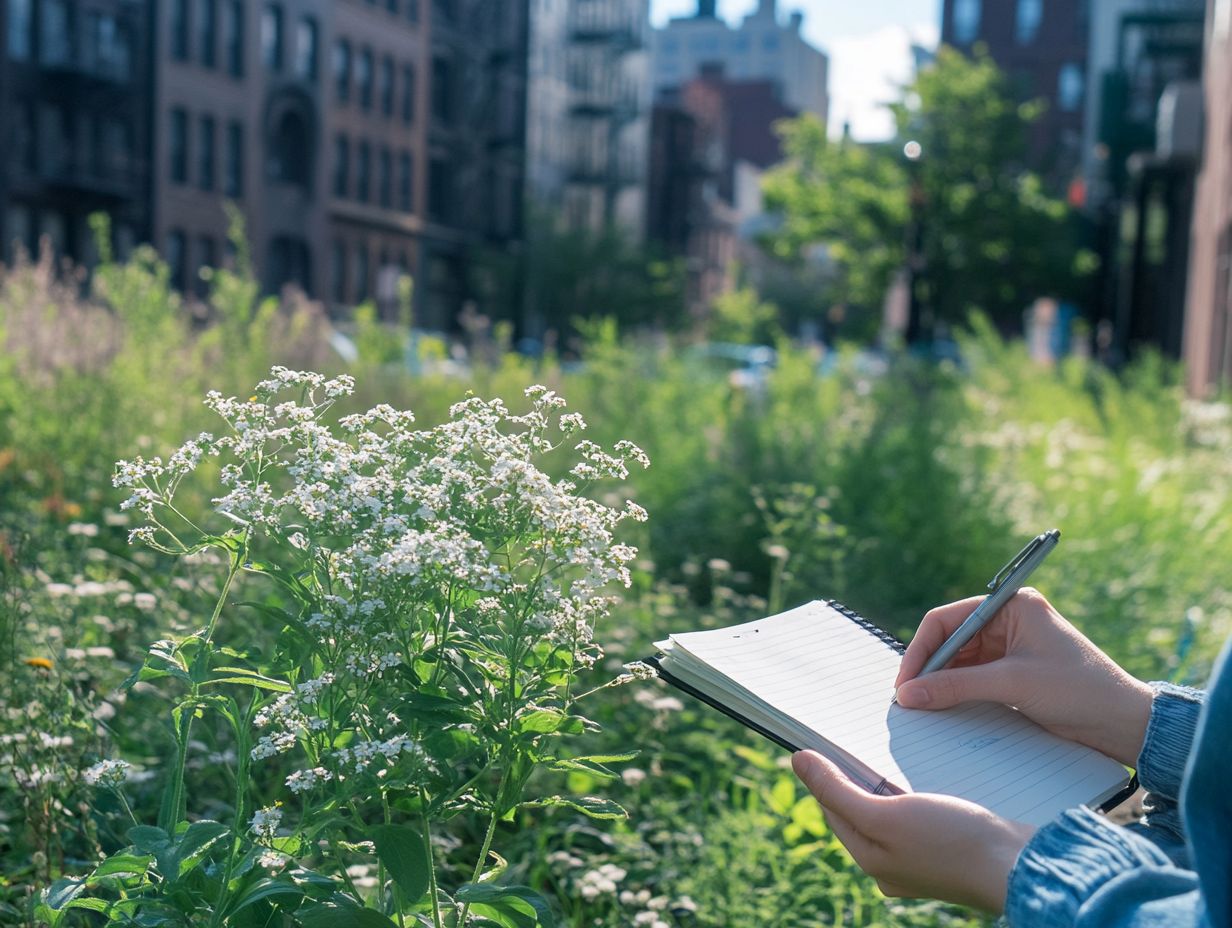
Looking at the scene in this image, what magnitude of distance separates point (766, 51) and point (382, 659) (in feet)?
413

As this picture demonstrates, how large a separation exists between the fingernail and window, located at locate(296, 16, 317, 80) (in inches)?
1720

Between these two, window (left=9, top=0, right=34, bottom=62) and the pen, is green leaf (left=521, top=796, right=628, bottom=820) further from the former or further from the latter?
window (left=9, top=0, right=34, bottom=62)

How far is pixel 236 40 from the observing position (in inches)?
1586

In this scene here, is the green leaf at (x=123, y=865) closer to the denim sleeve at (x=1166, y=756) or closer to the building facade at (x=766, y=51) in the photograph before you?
the denim sleeve at (x=1166, y=756)

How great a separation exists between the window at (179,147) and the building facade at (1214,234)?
2607cm

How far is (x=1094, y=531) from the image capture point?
678 cm

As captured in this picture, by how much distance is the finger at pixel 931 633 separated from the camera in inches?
79.7

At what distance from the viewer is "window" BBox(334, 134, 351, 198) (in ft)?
149

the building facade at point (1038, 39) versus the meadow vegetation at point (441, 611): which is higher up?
the building facade at point (1038, 39)

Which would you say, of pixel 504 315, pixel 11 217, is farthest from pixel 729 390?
pixel 504 315

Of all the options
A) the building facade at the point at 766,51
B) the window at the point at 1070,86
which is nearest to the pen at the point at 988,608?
the window at the point at 1070,86

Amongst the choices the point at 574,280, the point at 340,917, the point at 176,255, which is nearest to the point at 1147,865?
the point at 340,917

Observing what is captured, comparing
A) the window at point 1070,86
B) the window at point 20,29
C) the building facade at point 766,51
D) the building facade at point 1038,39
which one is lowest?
the window at point 20,29

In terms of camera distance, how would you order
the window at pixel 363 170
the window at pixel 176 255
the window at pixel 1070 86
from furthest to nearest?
the window at pixel 1070 86 → the window at pixel 363 170 → the window at pixel 176 255
